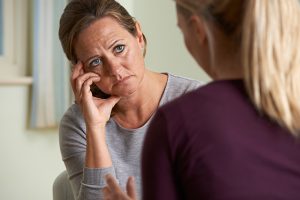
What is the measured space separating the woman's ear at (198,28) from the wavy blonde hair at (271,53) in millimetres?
43

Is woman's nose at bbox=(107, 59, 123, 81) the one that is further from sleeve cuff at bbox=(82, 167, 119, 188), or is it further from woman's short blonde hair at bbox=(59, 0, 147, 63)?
sleeve cuff at bbox=(82, 167, 119, 188)

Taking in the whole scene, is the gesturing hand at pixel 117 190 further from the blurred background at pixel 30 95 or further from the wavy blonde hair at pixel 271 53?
the blurred background at pixel 30 95

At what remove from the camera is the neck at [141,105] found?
5.17 ft

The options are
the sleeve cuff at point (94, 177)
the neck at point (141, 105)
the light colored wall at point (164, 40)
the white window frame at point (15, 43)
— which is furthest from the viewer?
the light colored wall at point (164, 40)

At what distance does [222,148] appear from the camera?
66 cm

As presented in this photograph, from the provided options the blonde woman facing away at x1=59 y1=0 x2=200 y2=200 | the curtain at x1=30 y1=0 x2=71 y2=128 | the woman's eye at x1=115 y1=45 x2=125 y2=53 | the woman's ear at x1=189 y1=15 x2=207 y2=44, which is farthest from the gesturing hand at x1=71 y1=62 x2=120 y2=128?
the woman's ear at x1=189 y1=15 x2=207 y2=44

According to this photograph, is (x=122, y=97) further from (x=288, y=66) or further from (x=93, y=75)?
(x=288, y=66)

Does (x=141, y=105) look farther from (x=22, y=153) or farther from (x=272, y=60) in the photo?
(x=272, y=60)

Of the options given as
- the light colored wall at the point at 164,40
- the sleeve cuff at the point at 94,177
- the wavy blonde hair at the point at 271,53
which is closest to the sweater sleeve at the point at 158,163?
the wavy blonde hair at the point at 271,53

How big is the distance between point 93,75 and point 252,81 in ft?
2.91

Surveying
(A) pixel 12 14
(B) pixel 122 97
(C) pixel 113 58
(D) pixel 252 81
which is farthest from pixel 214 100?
(A) pixel 12 14

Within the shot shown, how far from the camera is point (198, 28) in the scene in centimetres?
77

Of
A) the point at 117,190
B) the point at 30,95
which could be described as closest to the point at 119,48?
the point at 117,190

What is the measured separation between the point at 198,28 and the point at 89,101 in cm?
79
